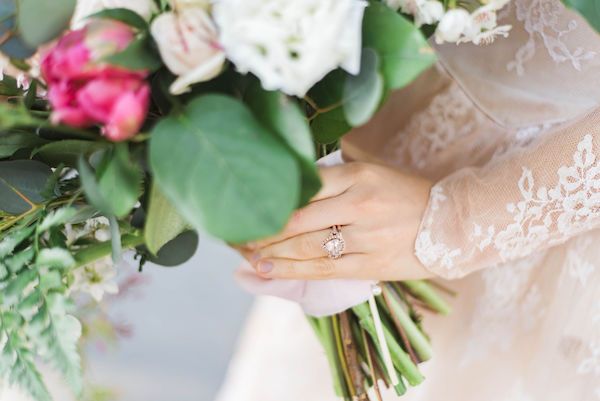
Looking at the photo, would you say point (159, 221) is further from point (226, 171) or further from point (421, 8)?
point (421, 8)

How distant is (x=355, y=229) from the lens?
0.74m

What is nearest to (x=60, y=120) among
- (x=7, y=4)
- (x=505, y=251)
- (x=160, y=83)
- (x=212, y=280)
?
(x=160, y=83)

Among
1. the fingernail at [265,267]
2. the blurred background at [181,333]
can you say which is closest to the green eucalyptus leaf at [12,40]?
the fingernail at [265,267]

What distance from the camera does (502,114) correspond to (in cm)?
89

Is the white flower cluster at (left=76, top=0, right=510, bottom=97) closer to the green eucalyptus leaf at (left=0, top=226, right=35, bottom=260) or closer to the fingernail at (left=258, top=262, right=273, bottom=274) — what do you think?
the green eucalyptus leaf at (left=0, top=226, right=35, bottom=260)

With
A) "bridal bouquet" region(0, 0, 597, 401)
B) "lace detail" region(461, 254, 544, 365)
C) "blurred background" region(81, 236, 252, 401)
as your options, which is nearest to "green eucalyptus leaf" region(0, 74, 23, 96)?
"bridal bouquet" region(0, 0, 597, 401)

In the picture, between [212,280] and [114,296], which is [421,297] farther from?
[212,280]

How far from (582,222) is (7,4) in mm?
582

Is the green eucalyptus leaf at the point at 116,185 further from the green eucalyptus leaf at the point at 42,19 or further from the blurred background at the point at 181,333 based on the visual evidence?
the blurred background at the point at 181,333

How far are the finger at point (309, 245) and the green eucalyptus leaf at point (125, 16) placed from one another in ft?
1.02

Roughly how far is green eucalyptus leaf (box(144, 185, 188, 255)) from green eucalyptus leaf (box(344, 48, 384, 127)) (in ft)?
0.47

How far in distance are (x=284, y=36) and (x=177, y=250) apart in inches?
15.3

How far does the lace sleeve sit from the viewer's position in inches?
28.7

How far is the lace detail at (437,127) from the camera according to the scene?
0.92 metres
